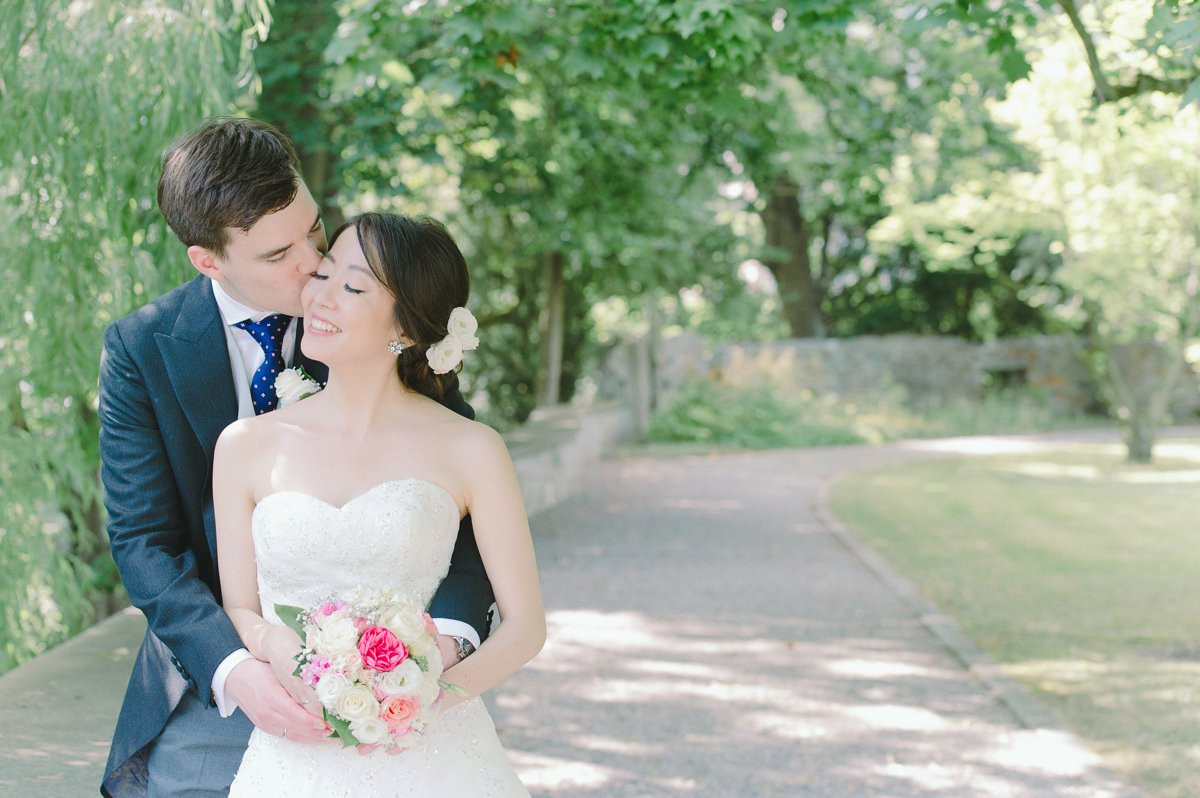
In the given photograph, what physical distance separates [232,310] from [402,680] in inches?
41.9

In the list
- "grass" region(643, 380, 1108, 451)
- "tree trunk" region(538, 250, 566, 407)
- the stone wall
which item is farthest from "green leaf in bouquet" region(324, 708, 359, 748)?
the stone wall

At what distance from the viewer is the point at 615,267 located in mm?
14875

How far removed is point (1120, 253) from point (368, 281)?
14.1m

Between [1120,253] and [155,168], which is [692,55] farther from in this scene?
[1120,253]

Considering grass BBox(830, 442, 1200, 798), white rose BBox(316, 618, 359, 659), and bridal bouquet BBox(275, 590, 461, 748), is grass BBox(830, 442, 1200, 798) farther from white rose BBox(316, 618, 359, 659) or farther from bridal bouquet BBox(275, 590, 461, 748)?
white rose BBox(316, 618, 359, 659)

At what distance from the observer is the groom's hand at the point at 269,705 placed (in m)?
2.49

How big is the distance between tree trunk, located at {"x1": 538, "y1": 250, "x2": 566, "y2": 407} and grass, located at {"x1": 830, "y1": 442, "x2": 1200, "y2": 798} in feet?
12.9

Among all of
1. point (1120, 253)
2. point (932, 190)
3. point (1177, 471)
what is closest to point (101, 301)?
point (1120, 253)

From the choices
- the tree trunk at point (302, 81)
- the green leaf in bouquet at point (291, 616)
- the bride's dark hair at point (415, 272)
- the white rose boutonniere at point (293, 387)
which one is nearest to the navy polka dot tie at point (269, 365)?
the white rose boutonniere at point (293, 387)

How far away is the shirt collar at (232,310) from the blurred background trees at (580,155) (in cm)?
183

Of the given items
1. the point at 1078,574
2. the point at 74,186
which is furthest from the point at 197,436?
the point at 1078,574

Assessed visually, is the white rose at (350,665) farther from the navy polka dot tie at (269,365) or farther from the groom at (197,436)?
the navy polka dot tie at (269,365)

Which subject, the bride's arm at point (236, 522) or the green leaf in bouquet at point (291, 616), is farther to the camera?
the bride's arm at point (236, 522)

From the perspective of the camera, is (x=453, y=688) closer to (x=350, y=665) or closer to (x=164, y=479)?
(x=350, y=665)
